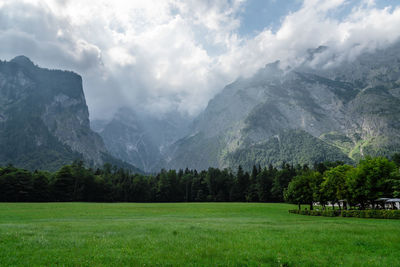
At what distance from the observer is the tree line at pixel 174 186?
82688 mm

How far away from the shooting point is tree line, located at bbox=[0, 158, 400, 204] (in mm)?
82688

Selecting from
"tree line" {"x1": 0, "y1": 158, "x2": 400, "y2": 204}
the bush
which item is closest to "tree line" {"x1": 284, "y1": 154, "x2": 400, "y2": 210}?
"tree line" {"x1": 0, "y1": 158, "x2": 400, "y2": 204}

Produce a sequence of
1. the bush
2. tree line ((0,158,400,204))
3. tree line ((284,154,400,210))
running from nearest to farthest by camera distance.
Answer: the bush < tree line ((284,154,400,210)) < tree line ((0,158,400,204))

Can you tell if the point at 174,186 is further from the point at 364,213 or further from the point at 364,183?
the point at 364,213

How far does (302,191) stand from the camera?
83.8 meters

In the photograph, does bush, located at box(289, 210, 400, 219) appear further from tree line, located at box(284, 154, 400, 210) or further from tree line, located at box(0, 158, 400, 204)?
tree line, located at box(0, 158, 400, 204)

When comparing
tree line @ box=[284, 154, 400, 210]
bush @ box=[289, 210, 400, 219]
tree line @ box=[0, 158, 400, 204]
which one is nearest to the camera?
bush @ box=[289, 210, 400, 219]

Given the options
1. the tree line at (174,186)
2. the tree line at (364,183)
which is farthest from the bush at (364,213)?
the tree line at (174,186)

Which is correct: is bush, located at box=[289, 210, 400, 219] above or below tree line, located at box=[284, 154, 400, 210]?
below

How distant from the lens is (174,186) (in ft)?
557

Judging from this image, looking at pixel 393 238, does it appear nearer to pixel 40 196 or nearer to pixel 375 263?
pixel 375 263

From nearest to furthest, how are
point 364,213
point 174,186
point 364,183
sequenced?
point 364,213 < point 364,183 < point 174,186

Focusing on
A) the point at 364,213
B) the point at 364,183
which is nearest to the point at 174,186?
the point at 364,183

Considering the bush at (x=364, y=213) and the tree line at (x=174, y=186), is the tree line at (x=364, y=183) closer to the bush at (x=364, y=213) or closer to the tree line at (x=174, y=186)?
the tree line at (x=174, y=186)
